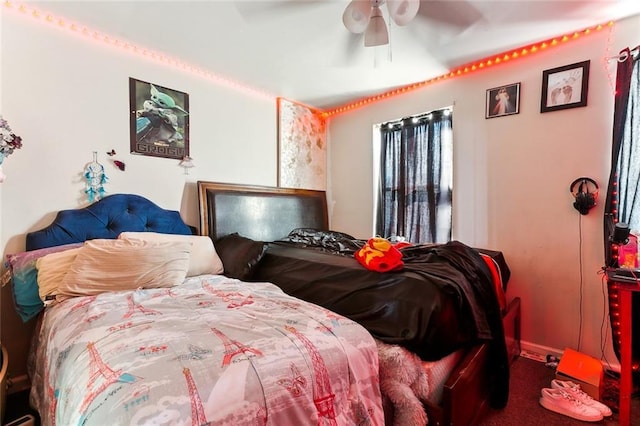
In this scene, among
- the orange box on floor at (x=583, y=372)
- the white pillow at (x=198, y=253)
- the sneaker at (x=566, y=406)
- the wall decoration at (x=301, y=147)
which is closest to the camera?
the sneaker at (x=566, y=406)

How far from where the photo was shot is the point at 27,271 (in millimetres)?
1636

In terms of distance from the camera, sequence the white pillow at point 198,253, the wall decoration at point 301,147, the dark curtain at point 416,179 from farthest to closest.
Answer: the wall decoration at point 301,147 < the dark curtain at point 416,179 < the white pillow at point 198,253

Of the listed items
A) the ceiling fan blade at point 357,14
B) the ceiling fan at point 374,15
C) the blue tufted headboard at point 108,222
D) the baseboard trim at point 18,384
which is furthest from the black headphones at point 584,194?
the baseboard trim at point 18,384

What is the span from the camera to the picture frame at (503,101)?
2.39 m

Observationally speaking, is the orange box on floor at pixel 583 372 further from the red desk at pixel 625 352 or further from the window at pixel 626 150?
the window at pixel 626 150

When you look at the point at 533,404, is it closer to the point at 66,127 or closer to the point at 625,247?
the point at 625,247

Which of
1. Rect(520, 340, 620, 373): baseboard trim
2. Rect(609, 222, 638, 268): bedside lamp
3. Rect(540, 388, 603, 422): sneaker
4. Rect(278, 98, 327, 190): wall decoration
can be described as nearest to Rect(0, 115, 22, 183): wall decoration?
Rect(278, 98, 327, 190): wall decoration

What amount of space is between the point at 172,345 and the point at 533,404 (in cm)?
197

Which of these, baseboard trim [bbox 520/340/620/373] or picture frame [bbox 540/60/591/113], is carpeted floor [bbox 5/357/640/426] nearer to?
baseboard trim [bbox 520/340/620/373]

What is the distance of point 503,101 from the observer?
2.45 meters

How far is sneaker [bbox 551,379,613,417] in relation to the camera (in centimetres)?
158

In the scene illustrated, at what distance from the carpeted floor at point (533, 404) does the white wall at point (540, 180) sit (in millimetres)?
Result: 353

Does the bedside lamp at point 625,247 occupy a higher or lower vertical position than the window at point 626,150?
lower

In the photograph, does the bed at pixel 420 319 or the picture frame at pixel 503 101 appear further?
the picture frame at pixel 503 101
